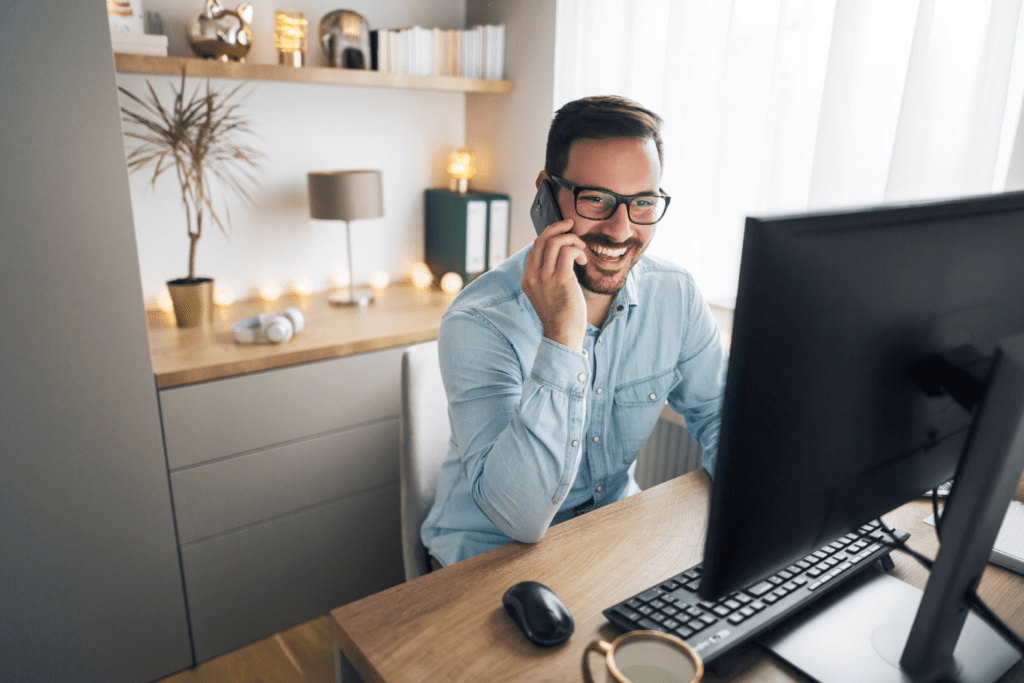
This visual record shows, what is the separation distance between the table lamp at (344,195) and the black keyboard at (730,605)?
5.46ft

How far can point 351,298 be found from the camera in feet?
7.35

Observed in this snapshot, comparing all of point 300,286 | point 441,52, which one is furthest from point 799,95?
point 300,286

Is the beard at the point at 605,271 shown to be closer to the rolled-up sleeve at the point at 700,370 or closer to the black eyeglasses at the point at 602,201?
the black eyeglasses at the point at 602,201

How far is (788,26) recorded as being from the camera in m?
1.66

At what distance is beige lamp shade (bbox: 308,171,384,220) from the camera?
2.09 m

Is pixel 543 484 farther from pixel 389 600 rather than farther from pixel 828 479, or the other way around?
pixel 828 479

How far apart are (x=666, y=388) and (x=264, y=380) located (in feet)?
3.46

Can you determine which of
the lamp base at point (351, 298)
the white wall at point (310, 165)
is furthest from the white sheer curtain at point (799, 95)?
the lamp base at point (351, 298)

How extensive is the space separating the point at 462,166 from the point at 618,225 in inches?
58.9

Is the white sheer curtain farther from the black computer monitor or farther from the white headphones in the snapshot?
the white headphones

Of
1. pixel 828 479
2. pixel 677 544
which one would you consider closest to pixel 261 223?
Result: pixel 677 544

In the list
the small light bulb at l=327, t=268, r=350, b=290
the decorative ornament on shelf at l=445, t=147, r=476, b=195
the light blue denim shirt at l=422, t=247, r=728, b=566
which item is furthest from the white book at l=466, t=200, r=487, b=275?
the light blue denim shirt at l=422, t=247, r=728, b=566

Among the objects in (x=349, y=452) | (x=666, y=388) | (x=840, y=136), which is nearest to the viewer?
(x=666, y=388)

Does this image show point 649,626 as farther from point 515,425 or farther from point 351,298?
point 351,298
